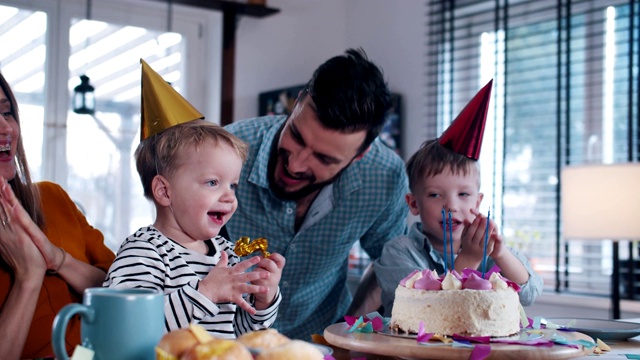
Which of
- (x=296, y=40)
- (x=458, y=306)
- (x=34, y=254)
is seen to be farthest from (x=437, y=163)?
(x=296, y=40)

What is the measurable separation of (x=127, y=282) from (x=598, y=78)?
3032mm

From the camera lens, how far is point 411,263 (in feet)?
5.86

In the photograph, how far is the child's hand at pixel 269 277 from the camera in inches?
48.4

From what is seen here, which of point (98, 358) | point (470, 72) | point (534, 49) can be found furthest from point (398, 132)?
point (98, 358)

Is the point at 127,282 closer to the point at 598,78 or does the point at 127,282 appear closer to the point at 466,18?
the point at 598,78

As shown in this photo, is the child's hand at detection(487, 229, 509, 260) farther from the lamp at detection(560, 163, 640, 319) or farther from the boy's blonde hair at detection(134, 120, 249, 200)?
the lamp at detection(560, 163, 640, 319)

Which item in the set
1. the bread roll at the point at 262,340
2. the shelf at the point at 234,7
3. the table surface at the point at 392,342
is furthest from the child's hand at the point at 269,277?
the shelf at the point at 234,7

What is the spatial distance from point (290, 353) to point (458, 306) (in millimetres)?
644

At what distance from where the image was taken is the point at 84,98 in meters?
4.09

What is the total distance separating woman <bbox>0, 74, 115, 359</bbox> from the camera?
125 cm

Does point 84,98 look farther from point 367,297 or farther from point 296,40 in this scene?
point 367,297

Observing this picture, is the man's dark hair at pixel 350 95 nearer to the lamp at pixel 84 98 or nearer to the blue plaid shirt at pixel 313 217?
the blue plaid shirt at pixel 313 217

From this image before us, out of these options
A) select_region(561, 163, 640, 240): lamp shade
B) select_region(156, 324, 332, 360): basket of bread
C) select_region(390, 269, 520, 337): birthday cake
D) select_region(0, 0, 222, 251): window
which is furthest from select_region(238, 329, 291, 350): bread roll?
select_region(0, 0, 222, 251): window

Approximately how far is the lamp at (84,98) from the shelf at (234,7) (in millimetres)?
843
